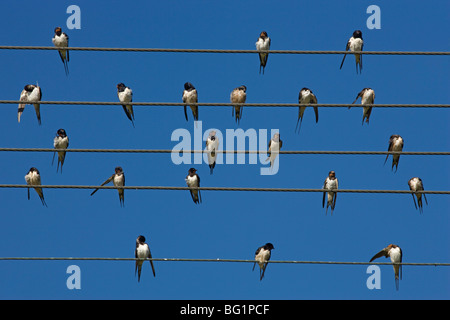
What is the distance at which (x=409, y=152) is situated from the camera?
1138 centimetres

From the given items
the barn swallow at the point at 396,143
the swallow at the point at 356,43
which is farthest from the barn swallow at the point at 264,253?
the swallow at the point at 356,43

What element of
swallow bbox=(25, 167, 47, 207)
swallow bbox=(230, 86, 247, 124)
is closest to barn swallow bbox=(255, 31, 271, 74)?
swallow bbox=(230, 86, 247, 124)

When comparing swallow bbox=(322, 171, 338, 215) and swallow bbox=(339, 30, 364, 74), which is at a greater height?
swallow bbox=(339, 30, 364, 74)

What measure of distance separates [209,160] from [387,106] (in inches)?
166

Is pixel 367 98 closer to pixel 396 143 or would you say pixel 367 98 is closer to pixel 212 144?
pixel 396 143

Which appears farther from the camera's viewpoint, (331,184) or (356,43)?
(356,43)

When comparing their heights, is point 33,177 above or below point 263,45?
below

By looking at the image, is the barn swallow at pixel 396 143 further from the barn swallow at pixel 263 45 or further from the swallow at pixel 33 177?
the swallow at pixel 33 177

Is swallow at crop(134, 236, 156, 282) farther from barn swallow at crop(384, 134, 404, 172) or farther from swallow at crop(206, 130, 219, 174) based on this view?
barn swallow at crop(384, 134, 404, 172)

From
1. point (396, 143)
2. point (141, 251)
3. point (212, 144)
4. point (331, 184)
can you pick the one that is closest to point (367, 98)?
point (396, 143)

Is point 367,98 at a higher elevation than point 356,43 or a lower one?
lower

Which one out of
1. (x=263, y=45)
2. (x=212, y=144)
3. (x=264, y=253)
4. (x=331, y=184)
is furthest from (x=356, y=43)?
(x=264, y=253)

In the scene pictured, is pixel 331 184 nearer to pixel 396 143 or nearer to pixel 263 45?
pixel 396 143

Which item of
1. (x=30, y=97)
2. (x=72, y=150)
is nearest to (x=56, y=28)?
(x=30, y=97)
